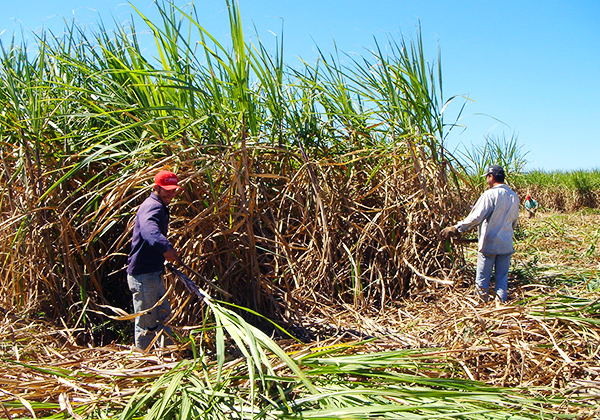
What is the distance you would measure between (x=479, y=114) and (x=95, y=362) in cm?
328

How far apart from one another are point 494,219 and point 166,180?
2419 mm

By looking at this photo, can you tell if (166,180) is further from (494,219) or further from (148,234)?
(494,219)

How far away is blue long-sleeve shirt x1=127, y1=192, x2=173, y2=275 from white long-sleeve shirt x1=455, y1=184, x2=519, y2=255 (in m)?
2.17

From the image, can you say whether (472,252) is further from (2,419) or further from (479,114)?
(2,419)

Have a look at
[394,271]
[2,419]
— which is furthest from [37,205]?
[394,271]

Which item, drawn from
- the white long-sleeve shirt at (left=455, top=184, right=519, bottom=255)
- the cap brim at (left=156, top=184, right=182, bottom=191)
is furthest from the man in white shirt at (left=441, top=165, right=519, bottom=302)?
the cap brim at (left=156, top=184, right=182, bottom=191)

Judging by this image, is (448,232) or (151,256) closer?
(151,256)

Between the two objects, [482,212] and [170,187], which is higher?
[170,187]

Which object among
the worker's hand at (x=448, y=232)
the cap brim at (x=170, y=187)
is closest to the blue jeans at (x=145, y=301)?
the cap brim at (x=170, y=187)

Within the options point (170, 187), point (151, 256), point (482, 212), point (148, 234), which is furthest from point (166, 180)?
point (482, 212)

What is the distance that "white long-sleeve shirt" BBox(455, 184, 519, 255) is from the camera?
3.49m

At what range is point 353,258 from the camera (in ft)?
12.2

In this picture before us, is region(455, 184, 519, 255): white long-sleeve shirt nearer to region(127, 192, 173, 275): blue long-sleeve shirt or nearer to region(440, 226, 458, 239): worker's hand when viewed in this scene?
region(440, 226, 458, 239): worker's hand

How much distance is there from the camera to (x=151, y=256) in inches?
108
